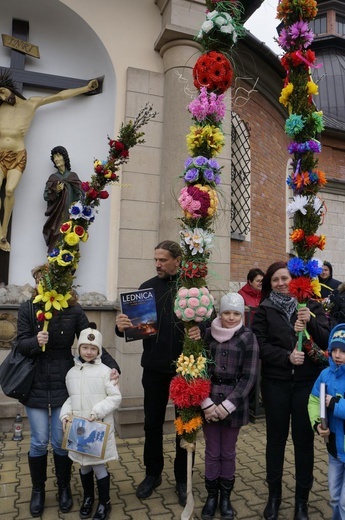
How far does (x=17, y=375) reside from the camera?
3182 mm

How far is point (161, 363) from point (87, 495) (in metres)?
1.11

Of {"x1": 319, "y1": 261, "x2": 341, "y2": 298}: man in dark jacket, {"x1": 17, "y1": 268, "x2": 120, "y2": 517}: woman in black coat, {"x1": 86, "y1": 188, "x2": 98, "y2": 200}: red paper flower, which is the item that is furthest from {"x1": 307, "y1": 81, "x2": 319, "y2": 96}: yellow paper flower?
{"x1": 319, "y1": 261, "x2": 341, "y2": 298}: man in dark jacket

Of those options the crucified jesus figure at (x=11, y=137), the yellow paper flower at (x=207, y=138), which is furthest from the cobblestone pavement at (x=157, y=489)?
the yellow paper flower at (x=207, y=138)

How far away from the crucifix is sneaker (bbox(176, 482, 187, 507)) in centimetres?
329

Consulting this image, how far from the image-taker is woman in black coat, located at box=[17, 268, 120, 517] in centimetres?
320

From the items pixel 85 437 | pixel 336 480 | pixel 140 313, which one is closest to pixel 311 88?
pixel 140 313

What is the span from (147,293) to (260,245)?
5653 millimetres

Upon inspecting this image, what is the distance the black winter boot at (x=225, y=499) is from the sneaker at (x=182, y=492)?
11.7 inches

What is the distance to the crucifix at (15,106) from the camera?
532cm

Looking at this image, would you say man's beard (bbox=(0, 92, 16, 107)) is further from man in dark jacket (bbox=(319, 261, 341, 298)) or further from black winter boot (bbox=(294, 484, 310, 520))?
black winter boot (bbox=(294, 484, 310, 520))

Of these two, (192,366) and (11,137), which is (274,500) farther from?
(11,137)

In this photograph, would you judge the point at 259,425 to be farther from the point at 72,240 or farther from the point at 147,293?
the point at 72,240

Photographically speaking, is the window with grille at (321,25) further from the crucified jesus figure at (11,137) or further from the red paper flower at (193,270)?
the red paper flower at (193,270)

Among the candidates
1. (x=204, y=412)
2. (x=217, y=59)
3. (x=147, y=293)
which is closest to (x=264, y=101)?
(x=217, y=59)
